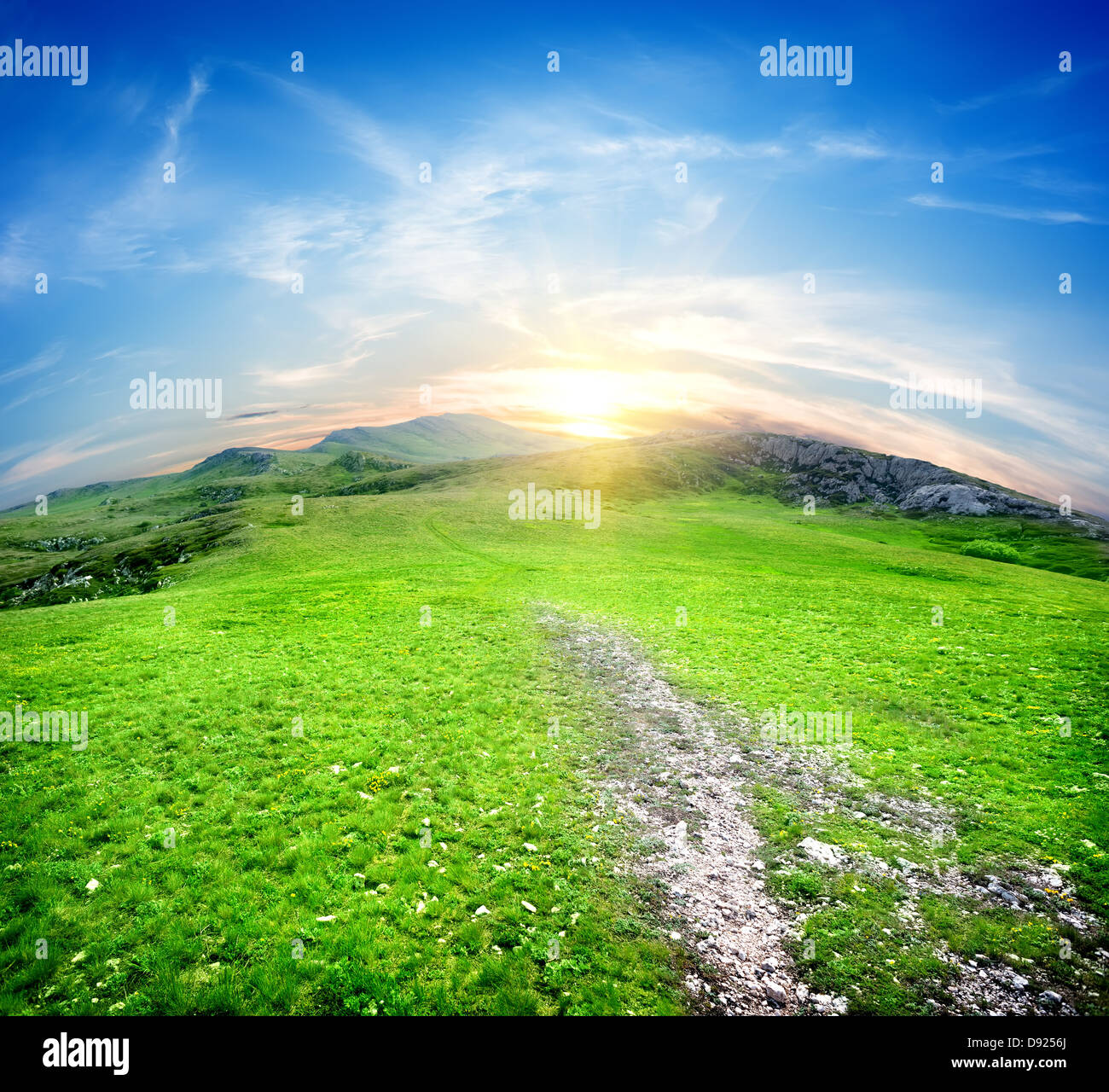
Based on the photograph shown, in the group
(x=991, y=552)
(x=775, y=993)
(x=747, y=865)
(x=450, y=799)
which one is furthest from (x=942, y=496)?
(x=450, y=799)

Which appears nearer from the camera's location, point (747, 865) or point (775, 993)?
point (775, 993)

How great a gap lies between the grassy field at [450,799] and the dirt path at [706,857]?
2.04 feet

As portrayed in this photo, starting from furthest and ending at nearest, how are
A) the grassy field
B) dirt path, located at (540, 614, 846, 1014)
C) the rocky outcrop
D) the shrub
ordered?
the rocky outcrop < the shrub < the grassy field < dirt path, located at (540, 614, 846, 1014)

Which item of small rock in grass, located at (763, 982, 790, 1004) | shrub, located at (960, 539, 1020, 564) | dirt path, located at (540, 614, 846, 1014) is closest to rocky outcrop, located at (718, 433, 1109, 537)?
shrub, located at (960, 539, 1020, 564)

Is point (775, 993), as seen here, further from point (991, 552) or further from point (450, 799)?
point (991, 552)

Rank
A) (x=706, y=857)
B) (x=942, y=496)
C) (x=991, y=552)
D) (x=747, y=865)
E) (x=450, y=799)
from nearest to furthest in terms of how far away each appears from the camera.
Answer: (x=747, y=865) → (x=706, y=857) → (x=450, y=799) → (x=991, y=552) → (x=942, y=496)

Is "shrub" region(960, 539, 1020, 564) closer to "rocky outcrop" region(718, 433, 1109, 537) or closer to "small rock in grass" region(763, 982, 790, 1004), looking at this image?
"rocky outcrop" region(718, 433, 1109, 537)

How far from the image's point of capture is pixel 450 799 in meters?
15.6

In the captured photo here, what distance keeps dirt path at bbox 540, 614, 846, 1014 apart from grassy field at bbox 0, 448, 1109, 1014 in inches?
24.4

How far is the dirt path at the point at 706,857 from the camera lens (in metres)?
9.67

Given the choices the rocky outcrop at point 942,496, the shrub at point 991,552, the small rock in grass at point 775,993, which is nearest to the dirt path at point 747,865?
the small rock in grass at point 775,993

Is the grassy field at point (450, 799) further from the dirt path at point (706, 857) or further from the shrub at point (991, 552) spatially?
the shrub at point (991, 552)

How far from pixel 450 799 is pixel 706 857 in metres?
7.96

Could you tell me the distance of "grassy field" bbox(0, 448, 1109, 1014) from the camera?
9.88m
